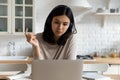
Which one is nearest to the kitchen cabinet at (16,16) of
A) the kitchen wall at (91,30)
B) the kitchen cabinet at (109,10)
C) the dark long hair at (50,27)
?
the kitchen wall at (91,30)

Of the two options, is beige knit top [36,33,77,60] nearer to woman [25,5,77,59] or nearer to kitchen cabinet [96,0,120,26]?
woman [25,5,77,59]

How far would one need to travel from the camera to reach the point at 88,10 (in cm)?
408

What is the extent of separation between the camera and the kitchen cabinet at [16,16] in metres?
3.73

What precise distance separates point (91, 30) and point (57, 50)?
7.41 feet

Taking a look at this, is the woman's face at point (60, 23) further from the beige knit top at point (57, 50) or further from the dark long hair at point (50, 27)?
the beige knit top at point (57, 50)

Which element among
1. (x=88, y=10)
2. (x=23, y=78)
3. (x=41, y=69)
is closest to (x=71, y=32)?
(x=23, y=78)

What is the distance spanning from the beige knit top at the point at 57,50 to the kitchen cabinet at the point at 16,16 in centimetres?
183

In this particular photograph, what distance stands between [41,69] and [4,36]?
283 cm

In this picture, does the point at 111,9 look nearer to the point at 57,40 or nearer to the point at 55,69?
the point at 57,40

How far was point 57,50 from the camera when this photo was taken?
1.95 metres

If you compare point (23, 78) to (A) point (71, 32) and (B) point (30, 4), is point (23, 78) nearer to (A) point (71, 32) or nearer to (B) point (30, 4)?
(A) point (71, 32)

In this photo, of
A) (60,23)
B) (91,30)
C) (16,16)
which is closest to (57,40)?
(60,23)

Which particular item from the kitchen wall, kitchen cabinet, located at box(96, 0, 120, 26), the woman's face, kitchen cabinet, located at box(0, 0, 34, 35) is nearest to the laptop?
the woman's face

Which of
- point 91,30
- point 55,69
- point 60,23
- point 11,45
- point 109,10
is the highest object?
point 109,10
